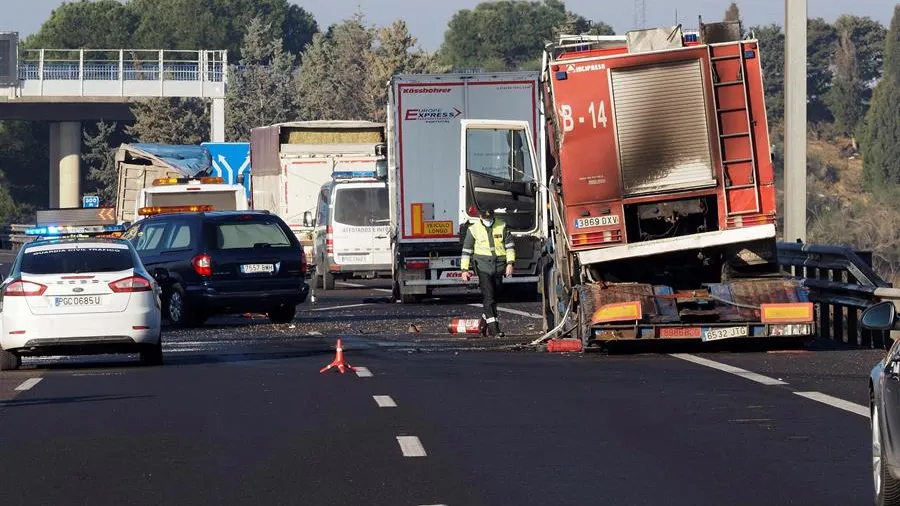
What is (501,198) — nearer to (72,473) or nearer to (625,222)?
(625,222)

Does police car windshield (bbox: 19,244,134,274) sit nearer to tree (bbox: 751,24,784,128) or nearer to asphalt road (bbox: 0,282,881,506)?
asphalt road (bbox: 0,282,881,506)

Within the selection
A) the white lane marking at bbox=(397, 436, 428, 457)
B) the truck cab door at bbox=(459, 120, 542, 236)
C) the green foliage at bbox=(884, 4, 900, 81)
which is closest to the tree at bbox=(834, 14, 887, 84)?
the green foliage at bbox=(884, 4, 900, 81)

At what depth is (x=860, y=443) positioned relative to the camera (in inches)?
486

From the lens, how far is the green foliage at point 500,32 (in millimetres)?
156125

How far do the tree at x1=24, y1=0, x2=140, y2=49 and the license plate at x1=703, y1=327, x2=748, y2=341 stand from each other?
132 m

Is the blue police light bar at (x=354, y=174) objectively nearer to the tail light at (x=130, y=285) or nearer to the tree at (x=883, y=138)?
the tail light at (x=130, y=285)

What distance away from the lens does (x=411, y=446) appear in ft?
41.2

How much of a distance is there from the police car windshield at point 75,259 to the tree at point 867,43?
112 meters

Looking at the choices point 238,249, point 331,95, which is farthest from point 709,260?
point 331,95

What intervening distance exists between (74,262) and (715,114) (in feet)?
22.3

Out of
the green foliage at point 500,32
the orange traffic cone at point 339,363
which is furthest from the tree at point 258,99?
the orange traffic cone at point 339,363

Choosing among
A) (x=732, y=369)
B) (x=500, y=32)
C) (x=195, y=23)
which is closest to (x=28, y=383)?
(x=732, y=369)

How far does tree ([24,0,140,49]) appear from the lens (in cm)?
14812

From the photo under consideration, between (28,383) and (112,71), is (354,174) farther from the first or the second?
(112,71)
